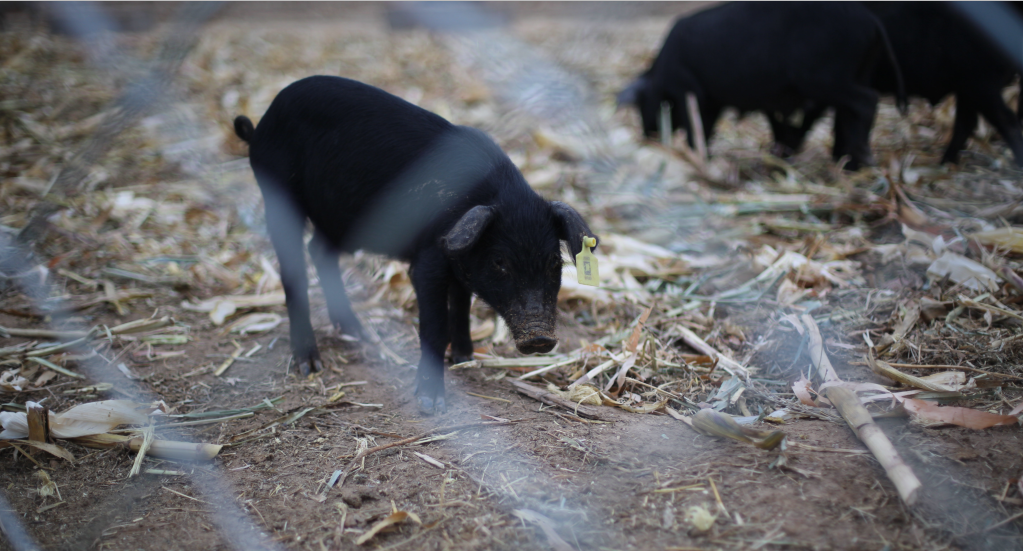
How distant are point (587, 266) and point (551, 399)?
678 millimetres

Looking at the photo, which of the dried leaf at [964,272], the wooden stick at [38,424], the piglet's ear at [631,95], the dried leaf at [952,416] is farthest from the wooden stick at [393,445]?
the piglet's ear at [631,95]

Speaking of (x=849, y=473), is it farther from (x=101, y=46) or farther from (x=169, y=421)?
(x=101, y=46)

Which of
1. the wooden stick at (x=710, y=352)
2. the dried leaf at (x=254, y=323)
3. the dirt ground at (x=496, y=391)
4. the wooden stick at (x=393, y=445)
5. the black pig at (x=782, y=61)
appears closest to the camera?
the dirt ground at (x=496, y=391)

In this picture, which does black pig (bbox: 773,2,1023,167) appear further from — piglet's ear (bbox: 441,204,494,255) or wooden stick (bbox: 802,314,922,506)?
piglet's ear (bbox: 441,204,494,255)

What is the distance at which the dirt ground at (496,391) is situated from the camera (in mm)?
2094

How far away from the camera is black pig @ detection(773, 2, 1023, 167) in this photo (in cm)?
569

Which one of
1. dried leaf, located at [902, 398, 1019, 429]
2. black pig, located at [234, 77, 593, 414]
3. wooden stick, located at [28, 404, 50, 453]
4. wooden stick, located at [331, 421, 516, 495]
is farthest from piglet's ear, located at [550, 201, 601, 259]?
wooden stick, located at [28, 404, 50, 453]

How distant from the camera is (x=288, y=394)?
3182 millimetres

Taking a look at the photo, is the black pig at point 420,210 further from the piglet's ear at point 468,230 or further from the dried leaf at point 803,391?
the dried leaf at point 803,391

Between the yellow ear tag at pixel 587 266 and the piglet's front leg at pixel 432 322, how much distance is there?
63 cm

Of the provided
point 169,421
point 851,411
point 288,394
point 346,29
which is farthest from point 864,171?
point 346,29

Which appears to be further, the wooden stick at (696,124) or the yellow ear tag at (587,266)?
Result: the wooden stick at (696,124)

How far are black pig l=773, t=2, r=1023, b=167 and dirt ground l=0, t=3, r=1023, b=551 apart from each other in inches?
13.6

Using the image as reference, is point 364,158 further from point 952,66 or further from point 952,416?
point 952,66
